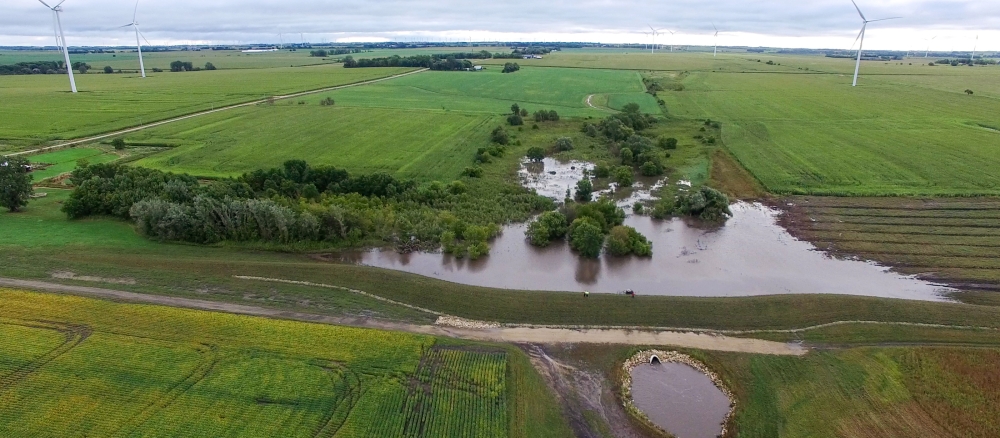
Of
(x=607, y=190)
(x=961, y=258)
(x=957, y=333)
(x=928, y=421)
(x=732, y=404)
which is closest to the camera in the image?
(x=928, y=421)

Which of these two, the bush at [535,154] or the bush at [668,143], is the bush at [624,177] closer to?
the bush at [535,154]

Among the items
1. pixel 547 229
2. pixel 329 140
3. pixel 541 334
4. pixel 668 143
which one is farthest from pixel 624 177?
pixel 329 140

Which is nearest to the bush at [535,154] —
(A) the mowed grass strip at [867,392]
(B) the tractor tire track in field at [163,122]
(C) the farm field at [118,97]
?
(A) the mowed grass strip at [867,392]

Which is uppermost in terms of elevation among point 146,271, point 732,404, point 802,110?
point 802,110

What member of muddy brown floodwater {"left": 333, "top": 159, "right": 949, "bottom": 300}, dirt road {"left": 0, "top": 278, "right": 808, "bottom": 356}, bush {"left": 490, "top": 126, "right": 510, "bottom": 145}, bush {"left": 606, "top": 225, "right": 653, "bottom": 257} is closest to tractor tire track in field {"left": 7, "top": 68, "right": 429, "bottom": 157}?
dirt road {"left": 0, "top": 278, "right": 808, "bottom": 356}

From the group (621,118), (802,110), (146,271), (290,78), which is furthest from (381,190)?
(290,78)

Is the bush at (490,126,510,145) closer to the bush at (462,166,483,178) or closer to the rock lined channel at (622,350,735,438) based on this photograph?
the bush at (462,166,483,178)

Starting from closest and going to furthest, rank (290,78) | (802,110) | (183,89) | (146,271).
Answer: (146,271) → (802,110) → (183,89) → (290,78)

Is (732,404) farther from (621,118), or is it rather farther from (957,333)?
(621,118)
